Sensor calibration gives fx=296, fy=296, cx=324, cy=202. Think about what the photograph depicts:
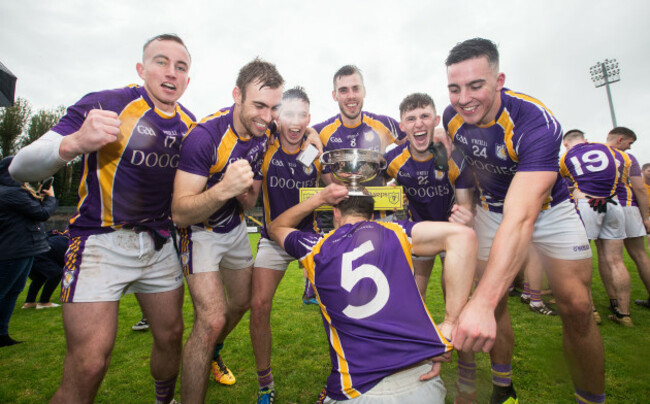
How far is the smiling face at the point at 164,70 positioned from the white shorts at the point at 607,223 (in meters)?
6.58

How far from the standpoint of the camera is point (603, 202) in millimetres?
5086

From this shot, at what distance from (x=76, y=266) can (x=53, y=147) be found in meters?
0.89

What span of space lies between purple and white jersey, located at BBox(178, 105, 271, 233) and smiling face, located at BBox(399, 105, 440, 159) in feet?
5.74

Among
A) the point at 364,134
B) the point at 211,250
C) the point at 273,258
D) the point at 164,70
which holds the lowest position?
the point at 273,258

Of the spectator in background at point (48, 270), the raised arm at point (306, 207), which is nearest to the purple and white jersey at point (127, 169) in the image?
the raised arm at point (306, 207)

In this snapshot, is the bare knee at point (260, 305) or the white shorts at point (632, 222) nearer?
the bare knee at point (260, 305)

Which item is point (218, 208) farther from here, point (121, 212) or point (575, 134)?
point (575, 134)

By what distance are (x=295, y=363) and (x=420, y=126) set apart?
3375 mm

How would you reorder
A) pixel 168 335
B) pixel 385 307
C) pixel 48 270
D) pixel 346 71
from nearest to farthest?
pixel 385 307 < pixel 168 335 < pixel 346 71 < pixel 48 270

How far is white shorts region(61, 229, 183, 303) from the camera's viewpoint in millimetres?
2143

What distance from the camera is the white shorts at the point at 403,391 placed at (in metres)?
1.62

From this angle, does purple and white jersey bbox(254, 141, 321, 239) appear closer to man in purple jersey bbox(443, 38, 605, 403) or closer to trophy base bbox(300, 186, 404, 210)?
trophy base bbox(300, 186, 404, 210)

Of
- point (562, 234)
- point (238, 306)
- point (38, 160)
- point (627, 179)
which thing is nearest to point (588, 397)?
point (562, 234)

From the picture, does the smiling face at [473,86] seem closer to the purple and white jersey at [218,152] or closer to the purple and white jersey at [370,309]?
the purple and white jersey at [370,309]
